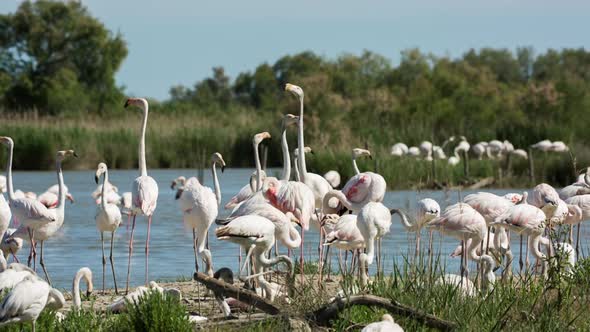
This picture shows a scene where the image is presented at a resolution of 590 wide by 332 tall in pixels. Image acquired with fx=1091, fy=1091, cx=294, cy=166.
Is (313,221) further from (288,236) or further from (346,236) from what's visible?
(288,236)

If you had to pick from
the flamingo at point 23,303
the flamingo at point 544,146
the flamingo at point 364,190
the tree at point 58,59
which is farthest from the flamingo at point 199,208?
the tree at point 58,59

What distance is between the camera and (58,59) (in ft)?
181

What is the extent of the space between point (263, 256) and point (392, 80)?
50.7m

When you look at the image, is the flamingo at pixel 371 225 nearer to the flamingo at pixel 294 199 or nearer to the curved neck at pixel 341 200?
the flamingo at pixel 294 199

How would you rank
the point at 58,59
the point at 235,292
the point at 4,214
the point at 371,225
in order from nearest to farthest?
the point at 235,292
the point at 371,225
the point at 4,214
the point at 58,59

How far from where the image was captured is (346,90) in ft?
175

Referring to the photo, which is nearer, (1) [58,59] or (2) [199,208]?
(2) [199,208]

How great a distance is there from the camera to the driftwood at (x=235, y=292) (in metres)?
7.20

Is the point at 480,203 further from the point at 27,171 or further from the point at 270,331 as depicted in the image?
the point at 27,171

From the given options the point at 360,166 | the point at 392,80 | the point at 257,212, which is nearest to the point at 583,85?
the point at 360,166

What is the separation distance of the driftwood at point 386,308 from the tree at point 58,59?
150ft

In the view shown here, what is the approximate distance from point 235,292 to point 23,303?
1.41 m

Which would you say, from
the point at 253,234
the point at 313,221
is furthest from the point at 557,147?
the point at 253,234

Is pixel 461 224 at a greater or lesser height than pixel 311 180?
lesser
